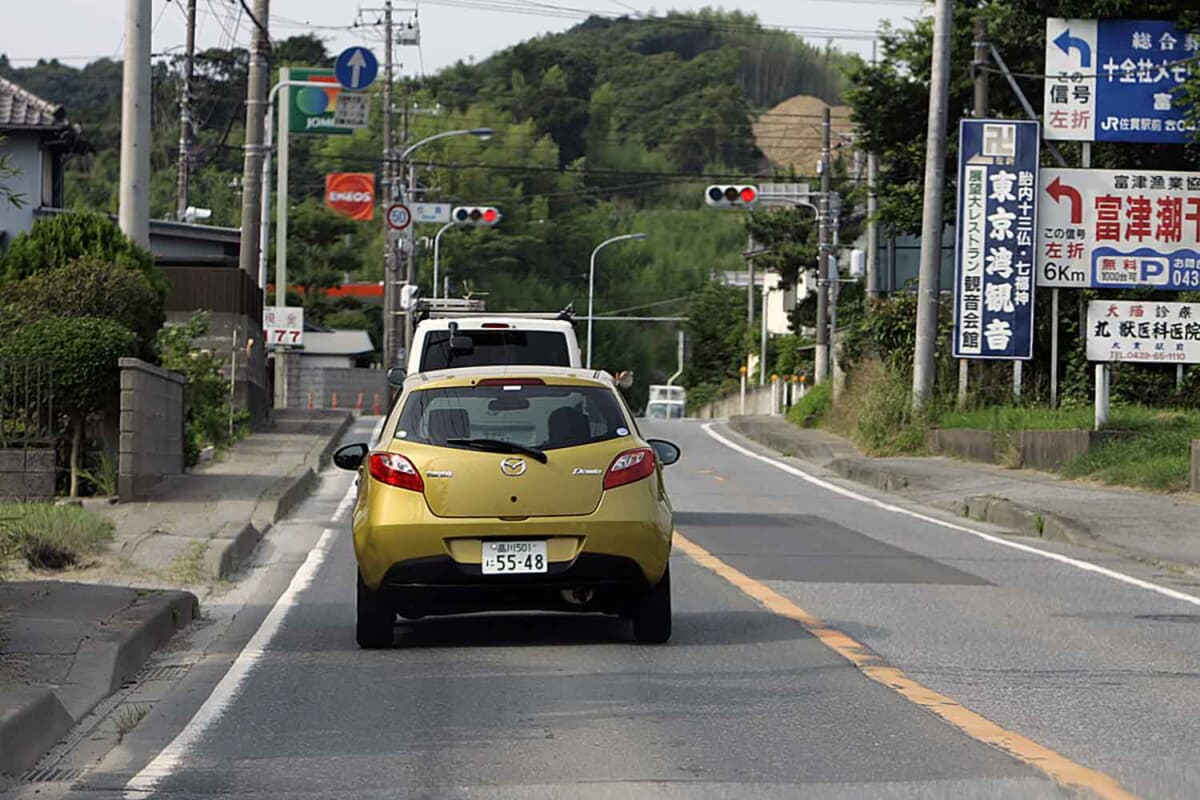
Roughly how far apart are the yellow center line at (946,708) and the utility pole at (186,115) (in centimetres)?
3768

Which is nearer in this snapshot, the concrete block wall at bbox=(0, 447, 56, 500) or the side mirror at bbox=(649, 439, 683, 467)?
the side mirror at bbox=(649, 439, 683, 467)

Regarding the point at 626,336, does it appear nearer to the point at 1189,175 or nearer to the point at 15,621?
the point at 1189,175

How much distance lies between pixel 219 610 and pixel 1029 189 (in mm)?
19809

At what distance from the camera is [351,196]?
205ft

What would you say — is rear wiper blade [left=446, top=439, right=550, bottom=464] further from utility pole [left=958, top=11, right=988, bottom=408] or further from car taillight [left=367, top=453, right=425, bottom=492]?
utility pole [left=958, top=11, right=988, bottom=408]

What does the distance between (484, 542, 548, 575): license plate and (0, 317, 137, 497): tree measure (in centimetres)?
1024

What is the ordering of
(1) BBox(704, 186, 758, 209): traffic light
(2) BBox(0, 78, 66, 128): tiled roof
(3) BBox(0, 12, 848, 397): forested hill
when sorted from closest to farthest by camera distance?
(1) BBox(704, 186, 758, 209): traffic light
(2) BBox(0, 78, 66, 128): tiled roof
(3) BBox(0, 12, 848, 397): forested hill

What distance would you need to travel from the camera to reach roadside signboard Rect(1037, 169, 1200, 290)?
28.8m

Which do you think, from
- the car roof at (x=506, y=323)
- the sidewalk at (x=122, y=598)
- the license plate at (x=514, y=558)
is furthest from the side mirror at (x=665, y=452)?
the car roof at (x=506, y=323)

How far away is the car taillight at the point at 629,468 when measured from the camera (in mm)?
10070

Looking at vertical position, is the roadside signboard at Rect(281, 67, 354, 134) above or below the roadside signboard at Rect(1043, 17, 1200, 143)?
above

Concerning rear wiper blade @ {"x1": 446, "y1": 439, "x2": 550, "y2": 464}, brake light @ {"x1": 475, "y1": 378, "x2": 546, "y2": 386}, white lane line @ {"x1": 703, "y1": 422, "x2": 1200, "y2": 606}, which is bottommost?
white lane line @ {"x1": 703, "y1": 422, "x2": 1200, "y2": 606}

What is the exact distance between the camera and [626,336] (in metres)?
104

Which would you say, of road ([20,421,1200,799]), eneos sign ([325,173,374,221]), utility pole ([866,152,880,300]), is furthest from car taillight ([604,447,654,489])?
eneos sign ([325,173,374,221])
